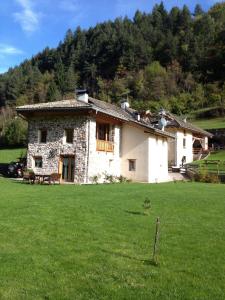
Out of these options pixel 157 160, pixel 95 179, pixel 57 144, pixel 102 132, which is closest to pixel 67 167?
pixel 57 144

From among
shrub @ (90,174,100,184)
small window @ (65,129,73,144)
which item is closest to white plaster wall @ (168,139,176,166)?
shrub @ (90,174,100,184)

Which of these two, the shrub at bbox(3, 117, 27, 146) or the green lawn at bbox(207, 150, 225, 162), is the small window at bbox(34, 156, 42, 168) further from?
the shrub at bbox(3, 117, 27, 146)

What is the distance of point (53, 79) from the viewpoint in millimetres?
120812

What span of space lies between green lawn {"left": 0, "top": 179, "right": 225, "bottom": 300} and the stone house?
54.2 ft

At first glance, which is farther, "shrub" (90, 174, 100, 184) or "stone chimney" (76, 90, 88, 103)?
"stone chimney" (76, 90, 88, 103)

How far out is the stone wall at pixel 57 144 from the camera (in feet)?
103

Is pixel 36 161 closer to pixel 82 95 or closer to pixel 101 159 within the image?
pixel 101 159

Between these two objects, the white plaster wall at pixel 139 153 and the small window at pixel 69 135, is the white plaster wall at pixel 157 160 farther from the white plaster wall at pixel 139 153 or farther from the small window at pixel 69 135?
the small window at pixel 69 135

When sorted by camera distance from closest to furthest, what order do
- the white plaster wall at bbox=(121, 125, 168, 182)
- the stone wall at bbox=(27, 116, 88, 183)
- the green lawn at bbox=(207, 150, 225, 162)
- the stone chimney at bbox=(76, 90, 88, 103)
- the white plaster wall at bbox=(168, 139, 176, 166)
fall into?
the stone wall at bbox=(27, 116, 88, 183), the stone chimney at bbox=(76, 90, 88, 103), the white plaster wall at bbox=(121, 125, 168, 182), the white plaster wall at bbox=(168, 139, 176, 166), the green lawn at bbox=(207, 150, 225, 162)

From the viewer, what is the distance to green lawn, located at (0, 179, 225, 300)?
701 cm

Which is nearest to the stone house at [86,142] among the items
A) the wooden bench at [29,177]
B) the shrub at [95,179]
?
the shrub at [95,179]

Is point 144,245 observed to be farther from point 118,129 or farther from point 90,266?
point 118,129

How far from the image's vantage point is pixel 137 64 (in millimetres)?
125812

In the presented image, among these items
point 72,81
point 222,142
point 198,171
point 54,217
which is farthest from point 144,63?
point 54,217
